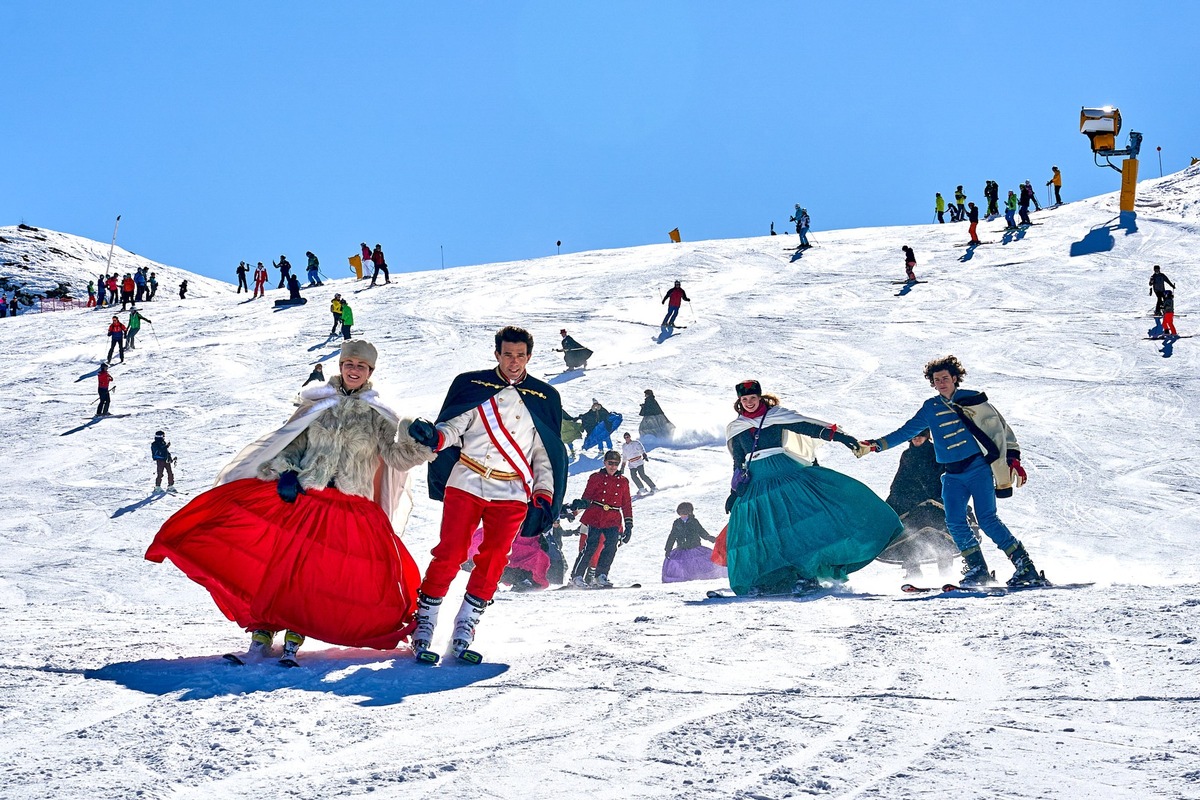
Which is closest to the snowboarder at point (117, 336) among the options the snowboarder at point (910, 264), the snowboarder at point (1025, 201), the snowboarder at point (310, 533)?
the snowboarder at point (910, 264)

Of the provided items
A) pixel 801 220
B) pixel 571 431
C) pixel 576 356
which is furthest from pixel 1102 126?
pixel 571 431

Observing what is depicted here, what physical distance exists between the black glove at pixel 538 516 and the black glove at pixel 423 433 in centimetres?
61

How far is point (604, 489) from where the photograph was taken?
34.5ft

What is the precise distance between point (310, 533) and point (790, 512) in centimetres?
365

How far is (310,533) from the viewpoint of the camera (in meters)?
4.99

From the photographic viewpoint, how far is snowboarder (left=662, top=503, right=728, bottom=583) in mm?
10773

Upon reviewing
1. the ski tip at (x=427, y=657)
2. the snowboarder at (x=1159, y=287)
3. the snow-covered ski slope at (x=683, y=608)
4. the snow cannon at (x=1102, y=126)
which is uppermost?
the snow cannon at (x=1102, y=126)

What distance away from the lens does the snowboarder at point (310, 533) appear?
16.2 ft

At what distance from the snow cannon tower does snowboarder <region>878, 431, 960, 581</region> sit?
27.6 meters

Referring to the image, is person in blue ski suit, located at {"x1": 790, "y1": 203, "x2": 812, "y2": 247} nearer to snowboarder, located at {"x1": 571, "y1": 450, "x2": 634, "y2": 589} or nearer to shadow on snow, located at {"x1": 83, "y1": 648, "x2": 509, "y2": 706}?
snowboarder, located at {"x1": 571, "y1": 450, "x2": 634, "y2": 589}

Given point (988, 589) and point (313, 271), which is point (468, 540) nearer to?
point (988, 589)

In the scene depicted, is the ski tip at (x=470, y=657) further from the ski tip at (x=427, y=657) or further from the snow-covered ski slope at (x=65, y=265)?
the snow-covered ski slope at (x=65, y=265)

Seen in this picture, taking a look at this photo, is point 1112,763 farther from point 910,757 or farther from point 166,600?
point 166,600

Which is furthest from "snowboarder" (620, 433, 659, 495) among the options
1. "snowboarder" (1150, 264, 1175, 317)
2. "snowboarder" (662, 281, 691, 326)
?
"snowboarder" (1150, 264, 1175, 317)
